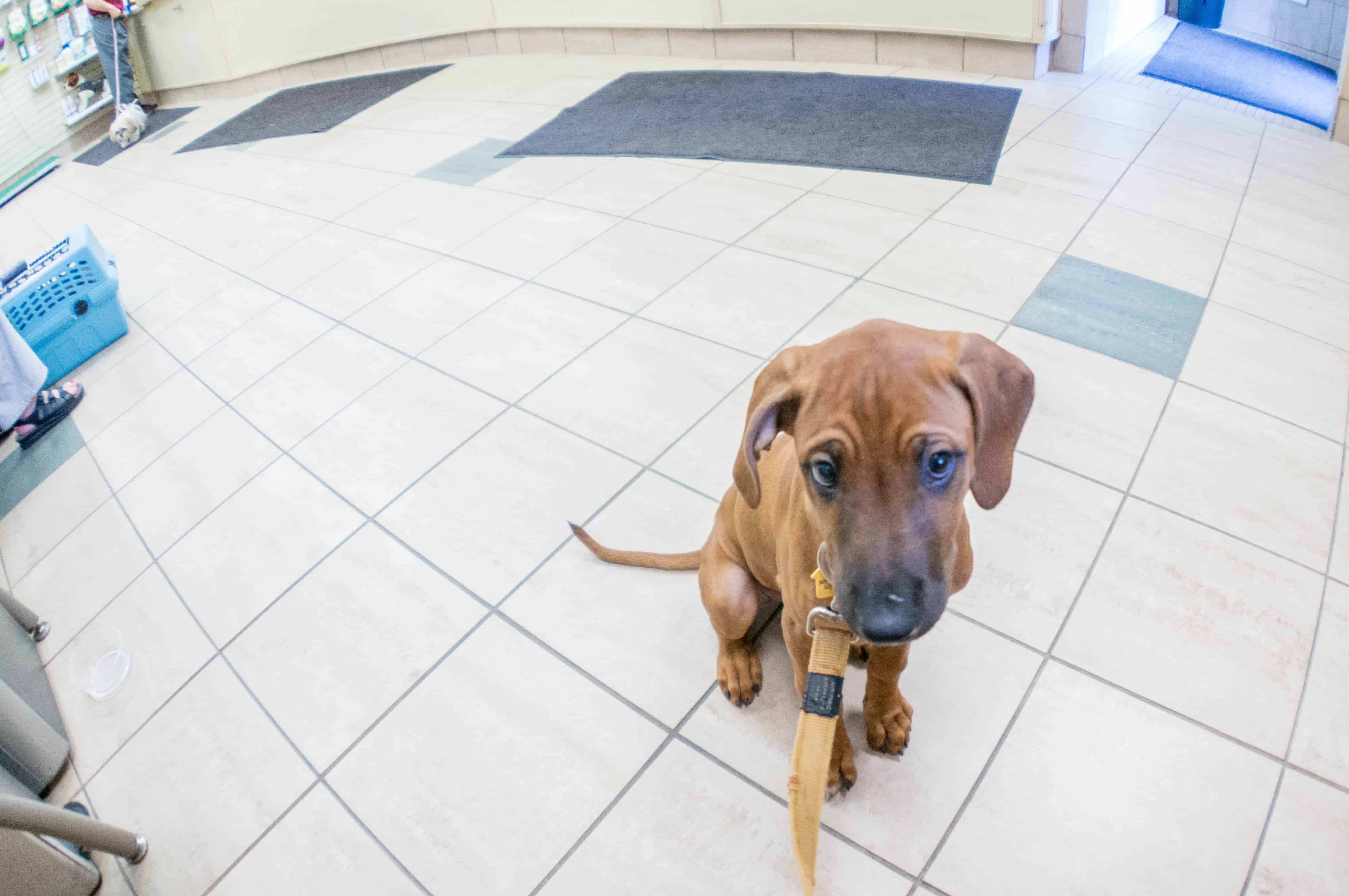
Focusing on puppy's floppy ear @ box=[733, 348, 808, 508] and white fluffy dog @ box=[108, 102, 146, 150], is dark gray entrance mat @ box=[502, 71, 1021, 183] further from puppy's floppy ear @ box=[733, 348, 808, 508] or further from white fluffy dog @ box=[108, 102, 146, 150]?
white fluffy dog @ box=[108, 102, 146, 150]

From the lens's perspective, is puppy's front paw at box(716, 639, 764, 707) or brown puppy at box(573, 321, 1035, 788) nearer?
brown puppy at box(573, 321, 1035, 788)

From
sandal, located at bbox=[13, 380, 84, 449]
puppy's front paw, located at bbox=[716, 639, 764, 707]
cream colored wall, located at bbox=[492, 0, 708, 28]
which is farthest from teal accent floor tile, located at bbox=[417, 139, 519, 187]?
puppy's front paw, located at bbox=[716, 639, 764, 707]

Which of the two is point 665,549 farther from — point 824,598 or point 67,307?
point 67,307

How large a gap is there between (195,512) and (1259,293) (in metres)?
3.53

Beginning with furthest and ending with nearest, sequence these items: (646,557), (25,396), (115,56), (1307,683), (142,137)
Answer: (115,56), (142,137), (25,396), (646,557), (1307,683)

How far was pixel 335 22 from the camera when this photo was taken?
6781 mm

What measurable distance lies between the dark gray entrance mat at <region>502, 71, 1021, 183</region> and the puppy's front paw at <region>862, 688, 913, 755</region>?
267cm

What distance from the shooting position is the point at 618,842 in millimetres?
1374

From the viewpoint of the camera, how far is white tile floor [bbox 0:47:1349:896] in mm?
1361

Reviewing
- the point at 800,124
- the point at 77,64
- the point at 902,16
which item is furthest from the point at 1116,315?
the point at 77,64

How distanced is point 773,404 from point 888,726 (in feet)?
2.44

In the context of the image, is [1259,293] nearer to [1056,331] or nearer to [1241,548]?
[1056,331]

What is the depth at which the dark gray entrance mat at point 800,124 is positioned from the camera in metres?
3.59

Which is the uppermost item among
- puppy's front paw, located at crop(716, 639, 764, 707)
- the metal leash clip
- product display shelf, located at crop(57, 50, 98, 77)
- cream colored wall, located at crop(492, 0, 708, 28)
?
product display shelf, located at crop(57, 50, 98, 77)
